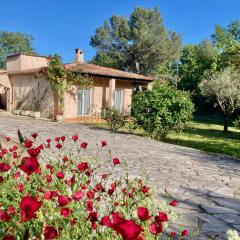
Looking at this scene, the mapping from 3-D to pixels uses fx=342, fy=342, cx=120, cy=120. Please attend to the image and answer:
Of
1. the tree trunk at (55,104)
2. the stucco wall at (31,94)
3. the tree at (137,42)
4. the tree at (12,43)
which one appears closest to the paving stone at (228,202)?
the tree trunk at (55,104)

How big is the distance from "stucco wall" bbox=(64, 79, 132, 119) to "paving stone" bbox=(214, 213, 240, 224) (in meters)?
15.0

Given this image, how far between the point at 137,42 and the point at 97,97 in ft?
77.6

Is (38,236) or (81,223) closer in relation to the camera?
(38,236)

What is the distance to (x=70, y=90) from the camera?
20719mm

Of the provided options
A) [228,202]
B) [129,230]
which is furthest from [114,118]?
[129,230]

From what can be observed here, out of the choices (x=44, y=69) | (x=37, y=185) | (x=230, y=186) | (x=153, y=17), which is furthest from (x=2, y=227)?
(x=153, y=17)

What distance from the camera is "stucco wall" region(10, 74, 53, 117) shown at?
21.2m

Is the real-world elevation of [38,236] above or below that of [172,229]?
above

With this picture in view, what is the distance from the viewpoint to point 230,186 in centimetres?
661

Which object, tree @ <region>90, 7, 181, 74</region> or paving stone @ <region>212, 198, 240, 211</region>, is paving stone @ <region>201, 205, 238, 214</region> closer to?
paving stone @ <region>212, 198, 240, 211</region>

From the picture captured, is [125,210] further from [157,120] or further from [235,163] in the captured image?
[157,120]

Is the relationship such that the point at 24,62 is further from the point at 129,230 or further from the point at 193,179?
the point at 129,230

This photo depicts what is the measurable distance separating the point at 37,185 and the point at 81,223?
3.19ft

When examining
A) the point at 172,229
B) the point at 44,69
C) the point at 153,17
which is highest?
the point at 153,17
